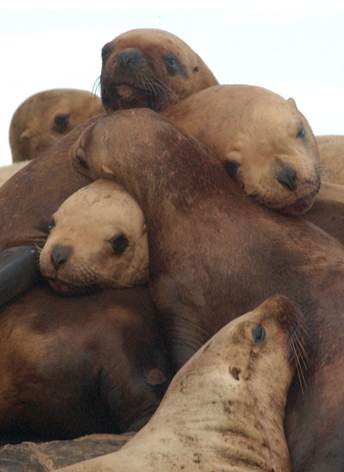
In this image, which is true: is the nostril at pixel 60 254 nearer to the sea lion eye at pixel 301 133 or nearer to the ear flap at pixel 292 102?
the sea lion eye at pixel 301 133

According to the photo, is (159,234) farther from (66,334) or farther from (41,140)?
(41,140)

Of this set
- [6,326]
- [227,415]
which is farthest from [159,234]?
[227,415]

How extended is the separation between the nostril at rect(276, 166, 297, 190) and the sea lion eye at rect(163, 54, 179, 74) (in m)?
1.54

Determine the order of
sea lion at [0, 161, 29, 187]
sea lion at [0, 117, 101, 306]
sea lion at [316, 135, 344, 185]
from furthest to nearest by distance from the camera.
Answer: sea lion at [0, 161, 29, 187], sea lion at [316, 135, 344, 185], sea lion at [0, 117, 101, 306]

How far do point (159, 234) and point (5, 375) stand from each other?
1171 millimetres

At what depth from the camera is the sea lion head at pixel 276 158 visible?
1031cm

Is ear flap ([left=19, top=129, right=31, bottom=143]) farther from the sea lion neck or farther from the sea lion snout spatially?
the sea lion neck

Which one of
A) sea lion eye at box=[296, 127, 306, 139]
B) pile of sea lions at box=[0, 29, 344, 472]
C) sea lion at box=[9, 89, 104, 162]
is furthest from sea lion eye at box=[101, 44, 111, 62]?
sea lion at box=[9, 89, 104, 162]

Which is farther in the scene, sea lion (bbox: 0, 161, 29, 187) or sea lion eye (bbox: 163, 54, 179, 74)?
sea lion (bbox: 0, 161, 29, 187)

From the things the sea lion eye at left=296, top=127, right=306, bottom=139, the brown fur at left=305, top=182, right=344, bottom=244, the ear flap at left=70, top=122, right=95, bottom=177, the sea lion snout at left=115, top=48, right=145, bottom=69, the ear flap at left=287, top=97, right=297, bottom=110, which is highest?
the sea lion snout at left=115, top=48, right=145, bottom=69

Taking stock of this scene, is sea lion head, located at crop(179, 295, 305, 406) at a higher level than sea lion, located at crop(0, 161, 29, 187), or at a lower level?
higher

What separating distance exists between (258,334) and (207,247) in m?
1.14

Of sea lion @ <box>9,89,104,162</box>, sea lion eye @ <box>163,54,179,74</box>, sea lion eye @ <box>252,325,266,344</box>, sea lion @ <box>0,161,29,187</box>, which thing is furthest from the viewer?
sea lion @ <box>9,89,104,162</box>

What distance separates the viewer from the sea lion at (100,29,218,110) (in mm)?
11305
